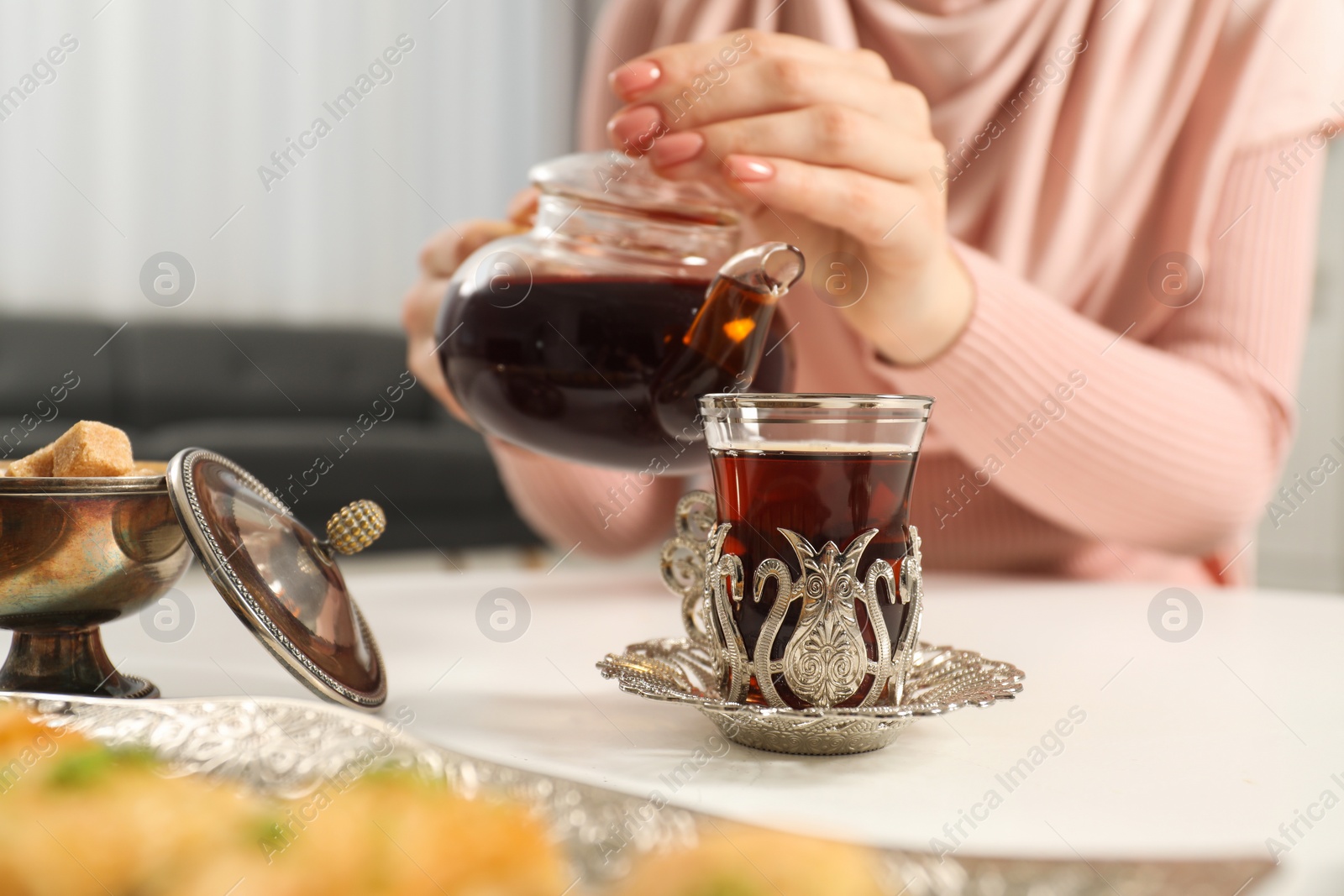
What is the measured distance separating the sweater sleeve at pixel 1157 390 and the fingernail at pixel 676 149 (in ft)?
0.87

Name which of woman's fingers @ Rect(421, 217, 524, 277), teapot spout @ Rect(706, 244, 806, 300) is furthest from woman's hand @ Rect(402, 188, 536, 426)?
teapot spout @ Rect(706, 244, 806, 300)

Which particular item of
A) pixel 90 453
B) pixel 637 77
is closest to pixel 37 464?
pixel 90 453

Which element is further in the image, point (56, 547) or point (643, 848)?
point (56, 547)

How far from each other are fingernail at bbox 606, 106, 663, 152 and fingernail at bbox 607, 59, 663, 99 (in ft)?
0.04

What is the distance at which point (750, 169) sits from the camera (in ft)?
1.99

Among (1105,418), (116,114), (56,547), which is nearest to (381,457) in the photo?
(116,114)

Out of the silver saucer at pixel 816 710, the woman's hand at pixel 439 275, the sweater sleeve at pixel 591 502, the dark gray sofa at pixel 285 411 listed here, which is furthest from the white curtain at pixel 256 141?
the silver saucer at pixel 816 710

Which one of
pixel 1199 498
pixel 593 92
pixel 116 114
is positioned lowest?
pixel 116 114

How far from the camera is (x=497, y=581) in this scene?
846 millimetres

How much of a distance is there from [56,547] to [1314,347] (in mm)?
3764

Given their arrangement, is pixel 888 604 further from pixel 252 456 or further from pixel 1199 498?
pixel 252 456

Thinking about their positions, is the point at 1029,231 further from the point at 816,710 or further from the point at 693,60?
the point at 816,710

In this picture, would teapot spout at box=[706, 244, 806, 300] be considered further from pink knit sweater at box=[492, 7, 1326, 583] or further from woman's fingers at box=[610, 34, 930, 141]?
pink knit sweater at box=[492, 7, 1326, 583]

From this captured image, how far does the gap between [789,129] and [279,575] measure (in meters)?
0.39
